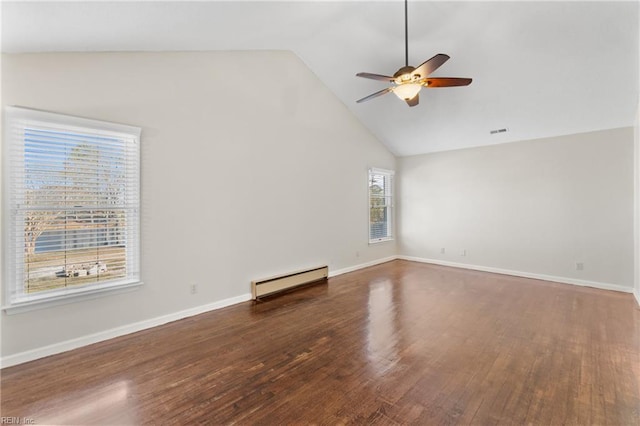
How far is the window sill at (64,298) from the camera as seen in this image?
2.44m

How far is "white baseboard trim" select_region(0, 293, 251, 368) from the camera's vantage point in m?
2.45

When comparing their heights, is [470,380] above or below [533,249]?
below

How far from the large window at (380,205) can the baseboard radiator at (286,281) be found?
1866 millimetres

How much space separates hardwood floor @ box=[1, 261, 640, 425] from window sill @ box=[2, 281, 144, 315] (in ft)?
1.58

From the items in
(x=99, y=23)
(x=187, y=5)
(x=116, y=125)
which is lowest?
(x=116, y=125)

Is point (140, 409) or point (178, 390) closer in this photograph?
point (140, 409)

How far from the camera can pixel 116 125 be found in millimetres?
2936

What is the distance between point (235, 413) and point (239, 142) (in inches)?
129

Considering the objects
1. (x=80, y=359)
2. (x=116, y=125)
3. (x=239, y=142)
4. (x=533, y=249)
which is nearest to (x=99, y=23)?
(x=116, y=125)

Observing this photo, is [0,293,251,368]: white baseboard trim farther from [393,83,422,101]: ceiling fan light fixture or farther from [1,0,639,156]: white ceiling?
[393,83,422,101]: ceiling fan light fixture

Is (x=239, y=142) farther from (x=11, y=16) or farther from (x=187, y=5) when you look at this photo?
(x=11, y=16)

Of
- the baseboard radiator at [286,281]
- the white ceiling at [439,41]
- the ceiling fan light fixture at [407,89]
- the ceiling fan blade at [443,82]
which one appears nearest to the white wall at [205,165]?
the baseboard radiator at [286,281]

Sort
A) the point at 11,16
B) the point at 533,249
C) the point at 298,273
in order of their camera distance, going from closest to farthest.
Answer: the point at 11,16
the point at 298,273
the point at 533,249

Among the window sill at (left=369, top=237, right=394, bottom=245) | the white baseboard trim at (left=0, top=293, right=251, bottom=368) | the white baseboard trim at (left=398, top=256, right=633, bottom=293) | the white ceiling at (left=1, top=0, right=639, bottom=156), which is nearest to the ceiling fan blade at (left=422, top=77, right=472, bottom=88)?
the white ceiling at (left=1, top=0, right=639, bottom=156)
